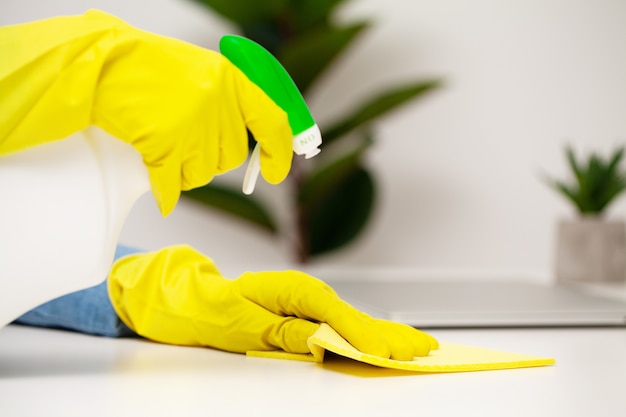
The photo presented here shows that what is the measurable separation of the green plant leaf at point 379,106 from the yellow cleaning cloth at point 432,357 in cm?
114

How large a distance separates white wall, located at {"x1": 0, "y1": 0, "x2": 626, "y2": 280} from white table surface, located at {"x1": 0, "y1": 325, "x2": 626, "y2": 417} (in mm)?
1273

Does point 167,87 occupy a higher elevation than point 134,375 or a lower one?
higher

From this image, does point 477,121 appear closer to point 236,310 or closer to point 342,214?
point 342,214

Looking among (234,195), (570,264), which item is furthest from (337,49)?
(570,264)

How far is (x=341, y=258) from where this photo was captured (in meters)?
2.01

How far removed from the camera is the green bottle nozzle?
0.57m

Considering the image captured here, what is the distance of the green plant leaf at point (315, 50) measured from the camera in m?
1.70

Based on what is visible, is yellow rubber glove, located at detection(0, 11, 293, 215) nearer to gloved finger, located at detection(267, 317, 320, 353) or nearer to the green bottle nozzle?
the green bottle nozzle

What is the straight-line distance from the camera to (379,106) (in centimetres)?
178

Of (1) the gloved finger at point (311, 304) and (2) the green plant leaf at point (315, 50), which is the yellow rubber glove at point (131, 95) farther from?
(2) the green plant leaf at point (315, 50)

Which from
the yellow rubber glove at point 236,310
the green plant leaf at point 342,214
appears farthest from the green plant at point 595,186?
the yellow rubber glove at point 236,310

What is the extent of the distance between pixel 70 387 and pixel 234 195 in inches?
48.9

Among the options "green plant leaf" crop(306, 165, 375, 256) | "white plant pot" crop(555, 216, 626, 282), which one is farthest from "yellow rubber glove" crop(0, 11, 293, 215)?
"green plant leaf" crop(306, 165, 375, 256)

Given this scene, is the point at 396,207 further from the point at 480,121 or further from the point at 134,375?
the point at 134,375
